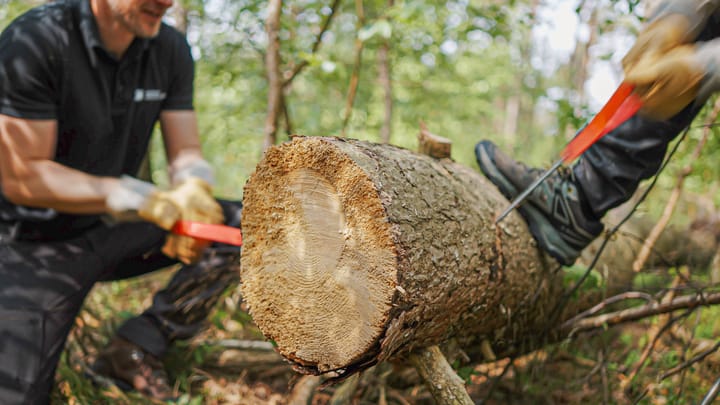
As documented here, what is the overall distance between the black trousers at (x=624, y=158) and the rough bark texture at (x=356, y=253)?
0.55 meters

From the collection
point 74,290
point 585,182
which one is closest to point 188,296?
point 74,290

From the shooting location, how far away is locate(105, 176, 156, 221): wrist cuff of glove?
2.09 meters

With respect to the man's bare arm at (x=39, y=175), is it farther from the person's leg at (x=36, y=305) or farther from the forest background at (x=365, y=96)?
the forest background at (x=365, y=96)

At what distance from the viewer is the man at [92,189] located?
79.5 inches

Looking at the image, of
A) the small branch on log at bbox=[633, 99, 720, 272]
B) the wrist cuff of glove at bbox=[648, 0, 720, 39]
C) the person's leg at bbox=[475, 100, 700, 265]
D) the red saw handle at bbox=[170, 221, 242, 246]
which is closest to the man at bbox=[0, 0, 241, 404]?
the red saw handle at bbox=[170, 221, 242, 246]

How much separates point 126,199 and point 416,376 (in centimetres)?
133

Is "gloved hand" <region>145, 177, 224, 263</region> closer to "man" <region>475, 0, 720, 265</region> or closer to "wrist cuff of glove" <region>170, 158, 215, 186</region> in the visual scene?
"wrist cuff of glove" <region>170, 158, 215, 186</region>

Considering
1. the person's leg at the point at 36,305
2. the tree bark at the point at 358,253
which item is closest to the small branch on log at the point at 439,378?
the tree bark at the point at 358,253

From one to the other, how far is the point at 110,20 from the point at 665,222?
2972mm

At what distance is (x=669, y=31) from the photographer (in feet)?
4.50

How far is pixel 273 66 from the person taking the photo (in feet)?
9.92

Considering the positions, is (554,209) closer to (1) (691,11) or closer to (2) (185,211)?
(1) (691,11)

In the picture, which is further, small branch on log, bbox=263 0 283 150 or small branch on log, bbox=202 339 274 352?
small branch on log, bbox=263 0 283 150

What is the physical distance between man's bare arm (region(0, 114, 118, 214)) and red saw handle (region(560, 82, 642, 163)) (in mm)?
1771
